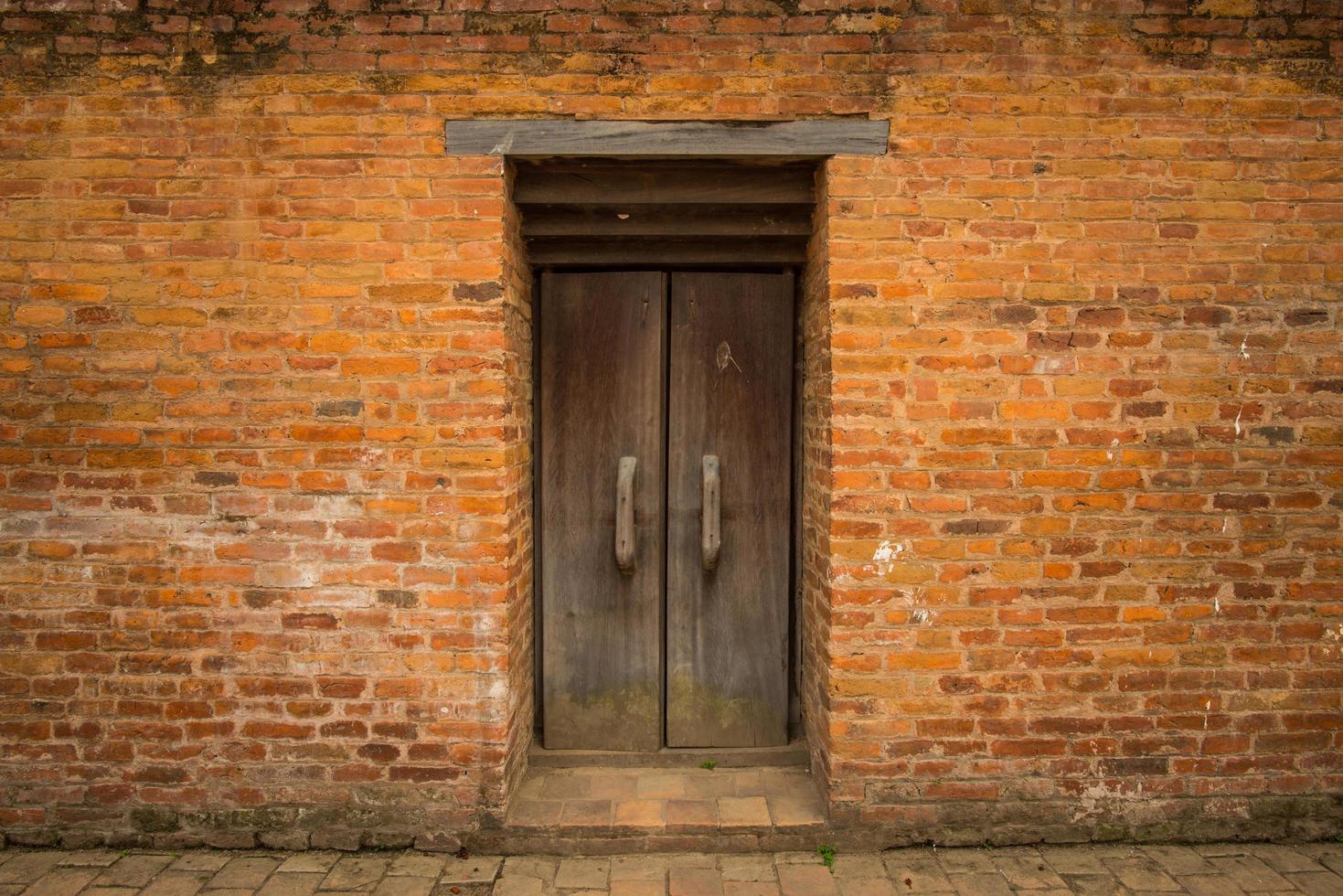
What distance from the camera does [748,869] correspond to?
2.69 meters

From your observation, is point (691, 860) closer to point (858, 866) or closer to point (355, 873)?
point (858, 866)

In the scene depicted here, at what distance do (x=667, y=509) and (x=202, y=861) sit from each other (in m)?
2.33

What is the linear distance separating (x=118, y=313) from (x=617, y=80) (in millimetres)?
2195

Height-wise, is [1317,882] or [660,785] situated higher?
[660,785]

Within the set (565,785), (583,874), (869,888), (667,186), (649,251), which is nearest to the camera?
(869,888)

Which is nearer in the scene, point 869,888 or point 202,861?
point 869,888

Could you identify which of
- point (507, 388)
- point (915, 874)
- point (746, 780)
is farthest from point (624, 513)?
point (915, 874)

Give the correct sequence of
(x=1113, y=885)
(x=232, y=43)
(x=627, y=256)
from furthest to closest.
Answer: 1. (x=627, y=256)
2. (x=232, y=43)
3. (x=1113, y=885)

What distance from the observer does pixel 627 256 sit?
3.23 m

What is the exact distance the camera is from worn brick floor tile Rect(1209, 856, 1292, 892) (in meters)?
2.58

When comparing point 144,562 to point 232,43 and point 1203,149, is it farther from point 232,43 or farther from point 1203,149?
point 1203,149

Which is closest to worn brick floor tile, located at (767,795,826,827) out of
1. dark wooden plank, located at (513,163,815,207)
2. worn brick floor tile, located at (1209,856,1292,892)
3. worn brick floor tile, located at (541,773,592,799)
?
worn brick floor tile, located at (541,773,592,799)

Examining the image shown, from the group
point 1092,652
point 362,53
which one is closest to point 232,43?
point 362,53

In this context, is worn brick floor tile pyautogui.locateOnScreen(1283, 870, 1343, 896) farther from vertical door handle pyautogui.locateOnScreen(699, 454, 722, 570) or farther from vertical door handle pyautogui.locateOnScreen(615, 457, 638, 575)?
vertical door handle pyautogui.locateOnScreen(615, 457, 638, 575)
